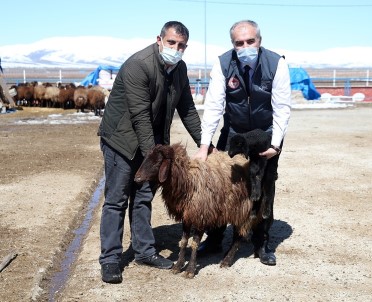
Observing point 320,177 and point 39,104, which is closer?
point 320,177

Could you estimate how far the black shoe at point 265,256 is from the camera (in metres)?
5.28

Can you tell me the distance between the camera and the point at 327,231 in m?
6.36

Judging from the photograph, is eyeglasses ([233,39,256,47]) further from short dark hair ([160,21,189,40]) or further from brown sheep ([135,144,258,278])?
brown sheep ([135,144,258,278])

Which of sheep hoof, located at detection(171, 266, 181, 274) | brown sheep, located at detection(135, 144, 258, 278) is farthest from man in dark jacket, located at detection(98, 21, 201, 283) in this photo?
brown sheep, located at detection(135, 144, 258, 278)

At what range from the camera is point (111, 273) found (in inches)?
190

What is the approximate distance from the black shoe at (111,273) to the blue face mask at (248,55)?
216 centimetres

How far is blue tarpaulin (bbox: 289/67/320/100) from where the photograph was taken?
33312 mm

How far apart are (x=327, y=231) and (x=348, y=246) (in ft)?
1.81

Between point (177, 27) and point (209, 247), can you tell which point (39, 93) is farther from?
point (177, 27)

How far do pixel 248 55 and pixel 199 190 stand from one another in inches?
49.6

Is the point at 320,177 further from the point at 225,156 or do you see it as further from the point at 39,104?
the point at 39,104

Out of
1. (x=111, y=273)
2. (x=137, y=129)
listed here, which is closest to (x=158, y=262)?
(x=111, y=273)

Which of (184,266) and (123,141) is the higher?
(123,141)

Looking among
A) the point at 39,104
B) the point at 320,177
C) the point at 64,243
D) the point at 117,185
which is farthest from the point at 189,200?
the point at 39,104
